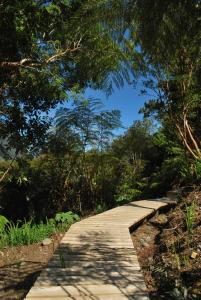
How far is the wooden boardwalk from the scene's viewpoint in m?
3.66

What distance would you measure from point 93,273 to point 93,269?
0.50 feet

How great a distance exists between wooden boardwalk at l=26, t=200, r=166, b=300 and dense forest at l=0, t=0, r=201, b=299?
5.19 feet

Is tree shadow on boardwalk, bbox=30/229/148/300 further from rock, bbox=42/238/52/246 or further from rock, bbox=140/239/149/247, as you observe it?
rock, bbox=42/238/52/246

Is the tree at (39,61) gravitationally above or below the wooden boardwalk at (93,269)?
above

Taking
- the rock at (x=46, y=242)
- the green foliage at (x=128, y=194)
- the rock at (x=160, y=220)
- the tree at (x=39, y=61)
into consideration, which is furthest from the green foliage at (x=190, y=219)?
the green foliage at (x=128, y=194)

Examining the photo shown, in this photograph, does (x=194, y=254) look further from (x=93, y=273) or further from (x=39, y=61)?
(x=39, y=61)

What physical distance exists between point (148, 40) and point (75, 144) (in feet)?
25.6

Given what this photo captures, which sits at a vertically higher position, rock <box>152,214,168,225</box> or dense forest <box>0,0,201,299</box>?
dense forest <box>0,0,201,299</box>

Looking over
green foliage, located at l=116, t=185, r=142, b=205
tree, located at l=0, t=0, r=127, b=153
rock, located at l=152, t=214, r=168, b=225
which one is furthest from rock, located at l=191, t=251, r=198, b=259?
green foliage, located at l=116, t=185, r=142, b=205

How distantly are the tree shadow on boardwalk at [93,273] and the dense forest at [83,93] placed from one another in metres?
2.05

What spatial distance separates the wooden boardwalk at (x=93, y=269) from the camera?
12.0ft

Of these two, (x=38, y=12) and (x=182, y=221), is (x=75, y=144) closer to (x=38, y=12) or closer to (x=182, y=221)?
(x=38, y=12)

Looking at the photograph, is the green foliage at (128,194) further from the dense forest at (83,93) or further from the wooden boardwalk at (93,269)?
the wooden boardwalk at (93,269)

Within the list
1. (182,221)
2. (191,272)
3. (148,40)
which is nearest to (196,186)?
(182,221)
